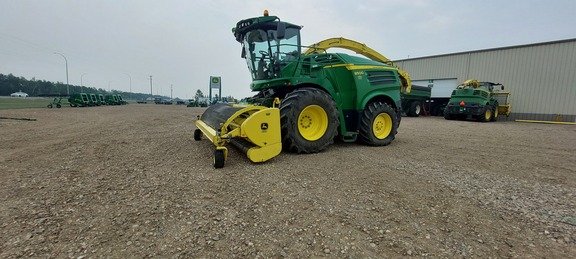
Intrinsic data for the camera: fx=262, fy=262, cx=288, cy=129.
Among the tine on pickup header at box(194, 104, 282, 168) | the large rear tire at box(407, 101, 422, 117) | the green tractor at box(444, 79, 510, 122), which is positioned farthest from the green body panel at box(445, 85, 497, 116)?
the tine on pickup header at box(194, 104, 282, 168)

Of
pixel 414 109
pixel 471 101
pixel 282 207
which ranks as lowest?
pixel 282 207

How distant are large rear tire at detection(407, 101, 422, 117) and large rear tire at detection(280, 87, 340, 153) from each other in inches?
589

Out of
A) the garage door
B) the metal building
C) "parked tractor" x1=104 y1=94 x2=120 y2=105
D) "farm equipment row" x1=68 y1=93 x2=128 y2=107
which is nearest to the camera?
the metal building

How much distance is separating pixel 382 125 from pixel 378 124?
0.49ft

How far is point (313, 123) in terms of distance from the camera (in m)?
5.16

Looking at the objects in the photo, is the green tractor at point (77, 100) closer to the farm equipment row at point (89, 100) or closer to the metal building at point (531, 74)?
the farm equipment row at point (89, 100)

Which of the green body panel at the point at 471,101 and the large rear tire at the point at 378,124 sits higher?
the green body panel at the point at 471,101

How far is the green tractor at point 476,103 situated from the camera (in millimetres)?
14688

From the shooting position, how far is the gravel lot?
2018 mm

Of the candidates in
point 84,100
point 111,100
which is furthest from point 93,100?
point 111,100

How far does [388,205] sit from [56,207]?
10.9 ft

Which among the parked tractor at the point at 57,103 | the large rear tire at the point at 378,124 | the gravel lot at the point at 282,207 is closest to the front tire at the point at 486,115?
the large rear tire at the point at 378,124

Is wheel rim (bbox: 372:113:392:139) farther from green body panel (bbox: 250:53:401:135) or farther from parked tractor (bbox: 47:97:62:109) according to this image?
parked tractor (bbox: 47:97:62:109)

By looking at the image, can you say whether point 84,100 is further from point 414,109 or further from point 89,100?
point 414,109
